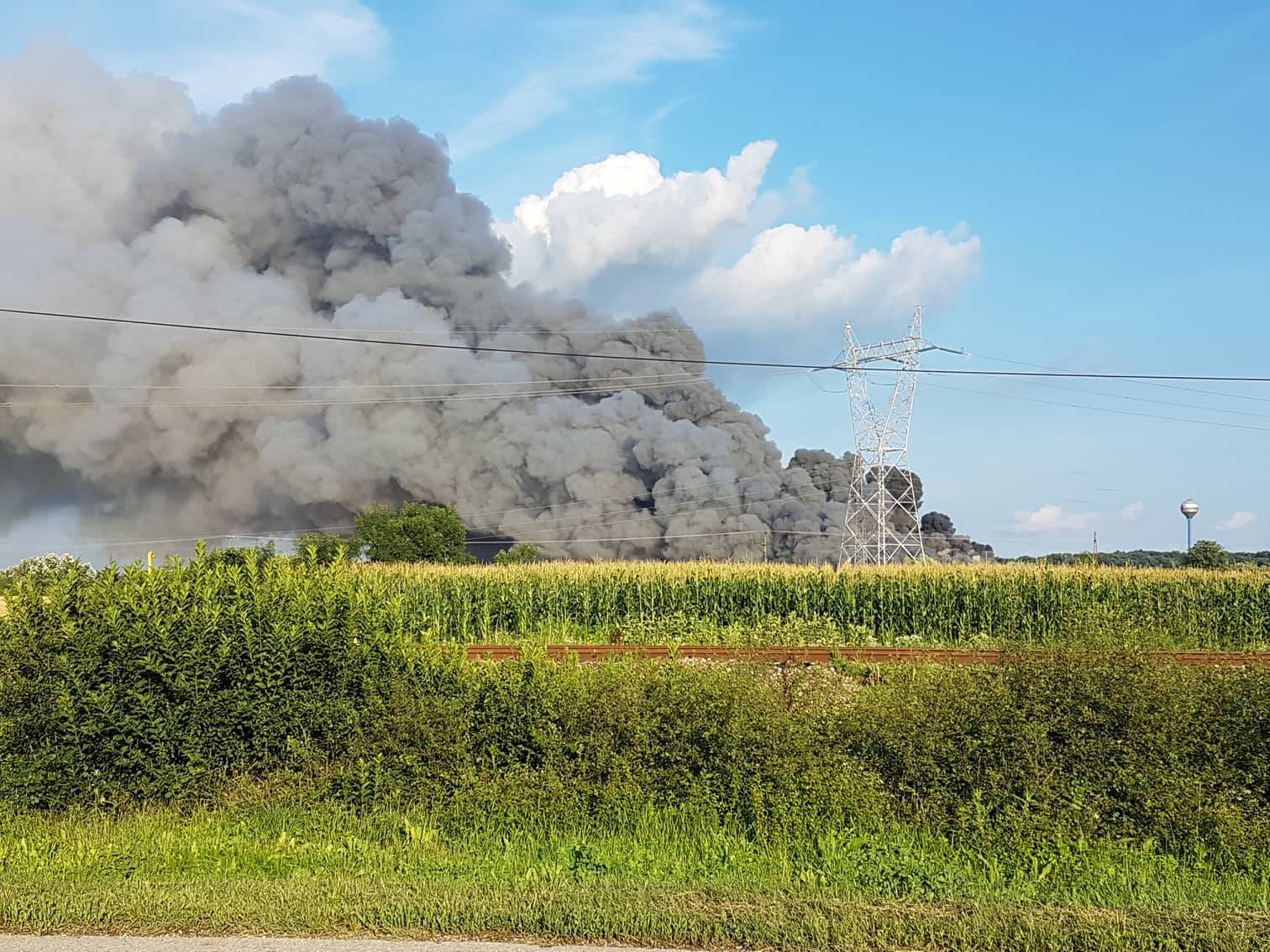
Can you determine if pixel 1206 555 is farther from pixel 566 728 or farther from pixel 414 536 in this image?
pixel 566 728

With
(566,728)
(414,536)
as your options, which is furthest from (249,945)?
(414,536)

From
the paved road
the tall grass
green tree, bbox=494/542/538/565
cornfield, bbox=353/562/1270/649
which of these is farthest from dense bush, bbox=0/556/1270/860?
green tree, bbox=494/542/538/565

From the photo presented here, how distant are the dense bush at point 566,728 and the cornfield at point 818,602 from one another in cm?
1479

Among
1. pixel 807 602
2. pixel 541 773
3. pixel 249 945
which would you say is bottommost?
pixel 249 945

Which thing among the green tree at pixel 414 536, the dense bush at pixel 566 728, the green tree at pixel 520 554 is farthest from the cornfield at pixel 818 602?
the green tree at pixel 520 554

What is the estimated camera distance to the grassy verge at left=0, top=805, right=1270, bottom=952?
19.2ft

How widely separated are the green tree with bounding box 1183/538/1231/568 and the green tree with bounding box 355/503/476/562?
3953 centimetres

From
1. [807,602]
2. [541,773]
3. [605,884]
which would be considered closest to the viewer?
[605,884]

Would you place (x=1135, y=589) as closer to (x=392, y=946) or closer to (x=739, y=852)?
(x=739, y=852)

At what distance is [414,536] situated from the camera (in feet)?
187

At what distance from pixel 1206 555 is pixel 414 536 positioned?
44.6 m

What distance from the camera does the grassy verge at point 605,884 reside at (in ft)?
19.2

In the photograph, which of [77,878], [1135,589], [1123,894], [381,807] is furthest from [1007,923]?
[1135,589]

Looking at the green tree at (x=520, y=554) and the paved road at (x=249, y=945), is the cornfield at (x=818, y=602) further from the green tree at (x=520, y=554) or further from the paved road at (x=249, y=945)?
the green tree at (x=520, y=554)
